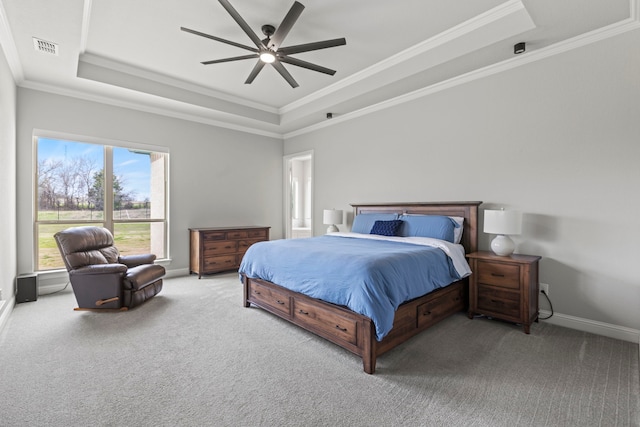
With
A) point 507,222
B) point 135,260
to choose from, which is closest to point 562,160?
point 507,222

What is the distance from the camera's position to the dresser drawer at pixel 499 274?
296 cm

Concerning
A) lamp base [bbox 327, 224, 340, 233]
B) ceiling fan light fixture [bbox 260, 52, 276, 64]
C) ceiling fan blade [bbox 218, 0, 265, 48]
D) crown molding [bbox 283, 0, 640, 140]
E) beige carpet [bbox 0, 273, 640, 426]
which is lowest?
beige carpet [bbox 0, 273, 640, 426]

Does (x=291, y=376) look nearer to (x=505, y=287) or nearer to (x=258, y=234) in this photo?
(x=505, y=287)

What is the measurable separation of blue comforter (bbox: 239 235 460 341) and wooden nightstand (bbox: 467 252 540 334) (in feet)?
1.03

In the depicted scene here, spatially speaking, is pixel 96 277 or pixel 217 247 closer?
pixel 96 277

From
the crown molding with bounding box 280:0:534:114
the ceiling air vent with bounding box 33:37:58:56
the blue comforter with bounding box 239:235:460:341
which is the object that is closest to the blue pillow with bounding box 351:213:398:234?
the blue comforter with bounding box 239:235:460:341

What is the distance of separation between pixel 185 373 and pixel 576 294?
368 centimetres

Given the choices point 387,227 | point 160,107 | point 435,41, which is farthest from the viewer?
point 160,107

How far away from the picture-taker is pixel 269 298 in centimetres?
326

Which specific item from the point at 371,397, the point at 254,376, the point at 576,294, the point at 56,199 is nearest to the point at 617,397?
the point at 576,294

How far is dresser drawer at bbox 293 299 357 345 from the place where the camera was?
93.6 inches

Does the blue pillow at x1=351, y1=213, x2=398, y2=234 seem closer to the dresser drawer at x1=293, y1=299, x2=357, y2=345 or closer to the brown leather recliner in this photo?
the dresser drawer at x1=293, y1=299, x2=357, y2=345

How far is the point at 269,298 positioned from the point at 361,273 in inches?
55.0

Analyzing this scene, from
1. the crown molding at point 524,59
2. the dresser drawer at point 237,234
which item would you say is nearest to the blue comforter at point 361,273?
the dresser drawer at point 237,234
